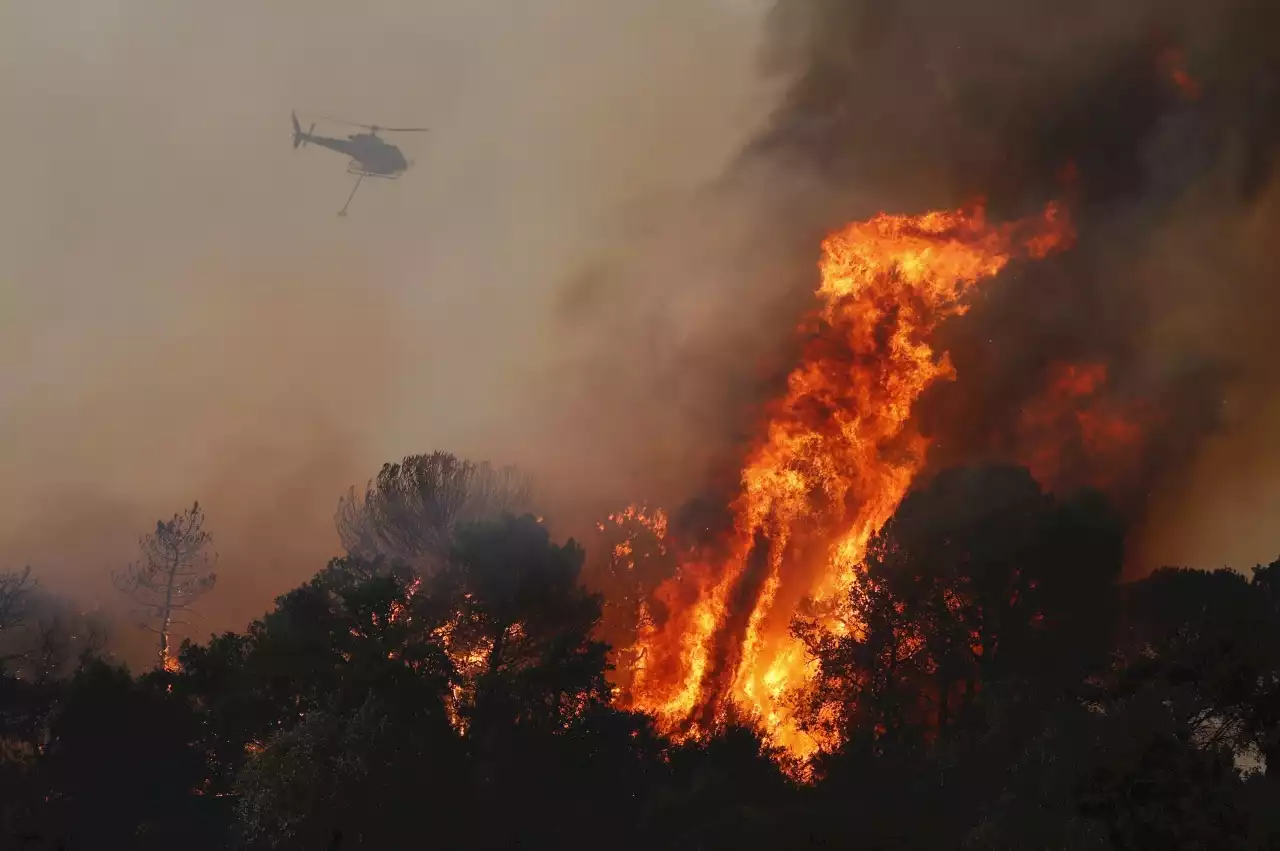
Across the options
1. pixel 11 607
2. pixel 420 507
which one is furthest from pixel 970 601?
pixel 11 607

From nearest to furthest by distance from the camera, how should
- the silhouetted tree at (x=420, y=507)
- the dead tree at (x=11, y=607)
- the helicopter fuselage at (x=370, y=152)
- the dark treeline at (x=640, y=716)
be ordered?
1. the dark treeline at (x=640, y=716)
2. the silhouetted tree at (x=420, y=507)
3. the dead tree at (x=11, y=607)
4. the helicopter fuselage at (x=370, y=152)

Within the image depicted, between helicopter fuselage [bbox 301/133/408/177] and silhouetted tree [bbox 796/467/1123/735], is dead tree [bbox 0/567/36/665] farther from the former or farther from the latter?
silhouetted tree [bbox 796/467/1123/735]

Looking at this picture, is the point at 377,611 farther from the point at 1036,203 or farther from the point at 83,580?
the point at 83,580

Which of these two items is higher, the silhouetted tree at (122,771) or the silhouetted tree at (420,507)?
the silhouetted tree at (420,507)

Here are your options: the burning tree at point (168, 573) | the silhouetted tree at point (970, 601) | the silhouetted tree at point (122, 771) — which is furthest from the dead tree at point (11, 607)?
the silhouetted tree at point (970, 601)

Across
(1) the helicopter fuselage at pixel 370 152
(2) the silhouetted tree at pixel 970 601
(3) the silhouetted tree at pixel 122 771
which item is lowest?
(3) the silhouetted tree at pixel 122 771

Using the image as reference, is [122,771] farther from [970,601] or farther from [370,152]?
[370,152]

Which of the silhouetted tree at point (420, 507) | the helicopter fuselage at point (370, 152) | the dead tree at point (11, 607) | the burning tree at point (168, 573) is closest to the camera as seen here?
the silhouetted tree at point (420, 507)

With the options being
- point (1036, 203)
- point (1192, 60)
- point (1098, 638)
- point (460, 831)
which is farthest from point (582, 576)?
point (1192, 60)

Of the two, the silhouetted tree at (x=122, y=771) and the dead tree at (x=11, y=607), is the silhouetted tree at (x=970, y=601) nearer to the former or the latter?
the silhouetted tree at (x=122, y=771)
